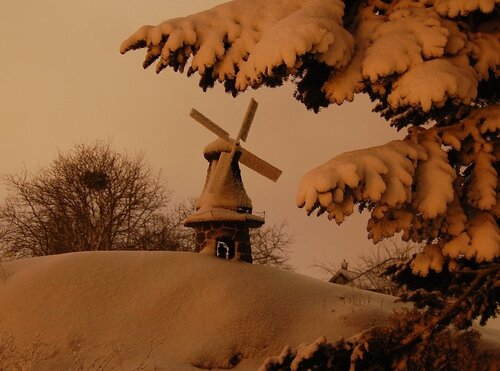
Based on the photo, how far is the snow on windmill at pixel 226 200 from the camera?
19750 mm

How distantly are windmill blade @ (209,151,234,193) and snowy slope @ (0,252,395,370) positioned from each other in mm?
4260

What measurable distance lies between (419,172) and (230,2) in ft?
11.3

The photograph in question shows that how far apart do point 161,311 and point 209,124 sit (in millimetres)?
9721

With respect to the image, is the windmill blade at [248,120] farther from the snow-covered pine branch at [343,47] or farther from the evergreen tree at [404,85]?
the evergreen tree at [404,85]

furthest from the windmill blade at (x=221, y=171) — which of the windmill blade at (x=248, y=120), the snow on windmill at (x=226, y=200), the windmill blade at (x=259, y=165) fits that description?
Result: the windmill blade at (x=248, y=120)

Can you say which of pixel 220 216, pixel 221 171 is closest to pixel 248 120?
pixel 221 171

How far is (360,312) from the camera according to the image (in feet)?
49.5

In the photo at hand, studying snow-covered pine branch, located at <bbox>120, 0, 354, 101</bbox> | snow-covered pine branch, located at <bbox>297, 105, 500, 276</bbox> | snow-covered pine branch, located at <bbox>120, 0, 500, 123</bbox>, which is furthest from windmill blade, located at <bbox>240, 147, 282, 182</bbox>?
snow-covered pine branch, located at <bbox>297, 105, 500, 276</bbox>

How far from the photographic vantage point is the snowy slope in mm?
12508

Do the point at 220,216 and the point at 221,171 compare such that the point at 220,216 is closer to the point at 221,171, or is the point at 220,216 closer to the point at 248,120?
the point at 221,171

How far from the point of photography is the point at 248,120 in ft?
73.6

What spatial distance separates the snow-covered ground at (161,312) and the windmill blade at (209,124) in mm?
6403

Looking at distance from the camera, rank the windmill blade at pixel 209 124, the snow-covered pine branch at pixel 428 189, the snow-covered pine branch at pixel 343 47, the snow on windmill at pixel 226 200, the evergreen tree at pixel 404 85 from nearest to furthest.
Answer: the snow-covered pine branch at pixel 428 189, the evergreen tree at pixel 404 85, the snow-covered pine branch at pixel 343 47, the snow on windmill at pixel 226 200, the windmill blade at pixel 209 124

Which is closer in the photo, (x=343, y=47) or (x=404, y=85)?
(x=404, y=85)
